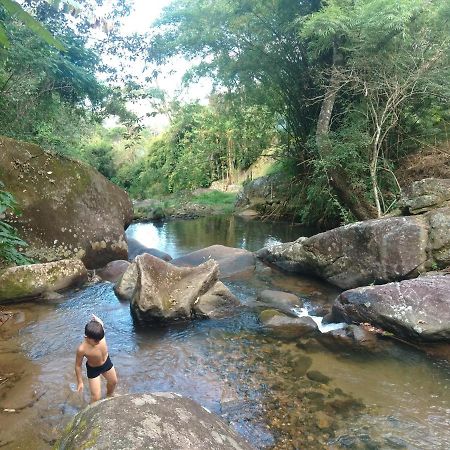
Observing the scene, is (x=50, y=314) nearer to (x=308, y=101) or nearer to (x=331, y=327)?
(x=331, y=327)

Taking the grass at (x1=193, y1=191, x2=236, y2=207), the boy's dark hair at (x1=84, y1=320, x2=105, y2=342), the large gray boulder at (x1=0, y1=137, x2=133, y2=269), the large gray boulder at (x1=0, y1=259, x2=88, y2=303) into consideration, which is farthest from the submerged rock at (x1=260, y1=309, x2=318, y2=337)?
the grass at (x1=193, y1=191, x2=236, y2=207)

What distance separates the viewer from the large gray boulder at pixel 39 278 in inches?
240

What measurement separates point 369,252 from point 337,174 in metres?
3.90

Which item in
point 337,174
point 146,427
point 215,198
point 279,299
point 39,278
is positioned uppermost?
point 337,174

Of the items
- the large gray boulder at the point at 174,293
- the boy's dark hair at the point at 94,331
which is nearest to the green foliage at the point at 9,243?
the large gray boulder at the point at 174,293

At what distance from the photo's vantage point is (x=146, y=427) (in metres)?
2.13

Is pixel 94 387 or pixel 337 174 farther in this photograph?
pixel 337 174

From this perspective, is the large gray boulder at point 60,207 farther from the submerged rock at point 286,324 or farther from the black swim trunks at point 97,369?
the black swim trunks at point 97,369

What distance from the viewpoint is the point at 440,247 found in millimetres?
6328

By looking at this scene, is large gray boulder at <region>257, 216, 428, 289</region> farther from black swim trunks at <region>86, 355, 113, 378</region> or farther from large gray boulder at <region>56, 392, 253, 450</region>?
large gray boulder at <region>56, 392, 253, 450</region>

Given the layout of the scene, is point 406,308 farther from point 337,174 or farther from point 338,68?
point 338,68

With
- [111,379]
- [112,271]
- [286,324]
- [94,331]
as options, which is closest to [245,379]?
[111,379]

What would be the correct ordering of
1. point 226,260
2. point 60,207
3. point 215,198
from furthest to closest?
point 215,198 < point 226,260 < point 60,207

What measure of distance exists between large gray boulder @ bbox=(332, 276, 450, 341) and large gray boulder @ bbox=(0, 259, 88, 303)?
434cm
